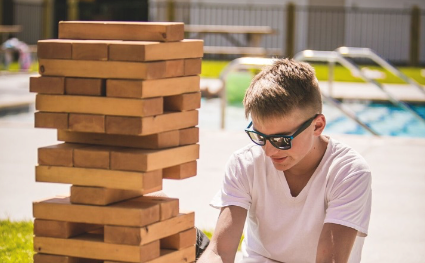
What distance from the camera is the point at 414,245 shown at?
5.54m

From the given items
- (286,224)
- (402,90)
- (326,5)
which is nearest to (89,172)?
(286,224)

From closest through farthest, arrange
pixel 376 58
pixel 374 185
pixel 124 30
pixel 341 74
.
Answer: pixel 124 30 → pixel 374 185 → pixel 376 58 → pixel 341 74

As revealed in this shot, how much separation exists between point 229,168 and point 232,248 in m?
0.37

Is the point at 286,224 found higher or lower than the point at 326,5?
lower

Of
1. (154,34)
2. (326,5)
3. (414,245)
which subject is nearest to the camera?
(154,34)

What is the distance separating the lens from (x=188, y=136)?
11.6 feet

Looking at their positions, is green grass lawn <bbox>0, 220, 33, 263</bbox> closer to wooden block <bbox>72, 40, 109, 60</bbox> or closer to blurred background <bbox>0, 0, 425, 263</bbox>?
blurred background <bbox>0, 0, 425, 263</bbox>

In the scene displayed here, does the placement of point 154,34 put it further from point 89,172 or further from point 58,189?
point 58,189

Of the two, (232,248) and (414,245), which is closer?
(232,248)

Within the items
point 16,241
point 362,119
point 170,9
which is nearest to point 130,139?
point 16,241

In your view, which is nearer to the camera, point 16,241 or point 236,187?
point 236,187

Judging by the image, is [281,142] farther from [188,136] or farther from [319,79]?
[319,79]

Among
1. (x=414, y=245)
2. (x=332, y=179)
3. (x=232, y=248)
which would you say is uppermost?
(x=332, y=179)

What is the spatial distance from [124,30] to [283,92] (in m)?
0.76
